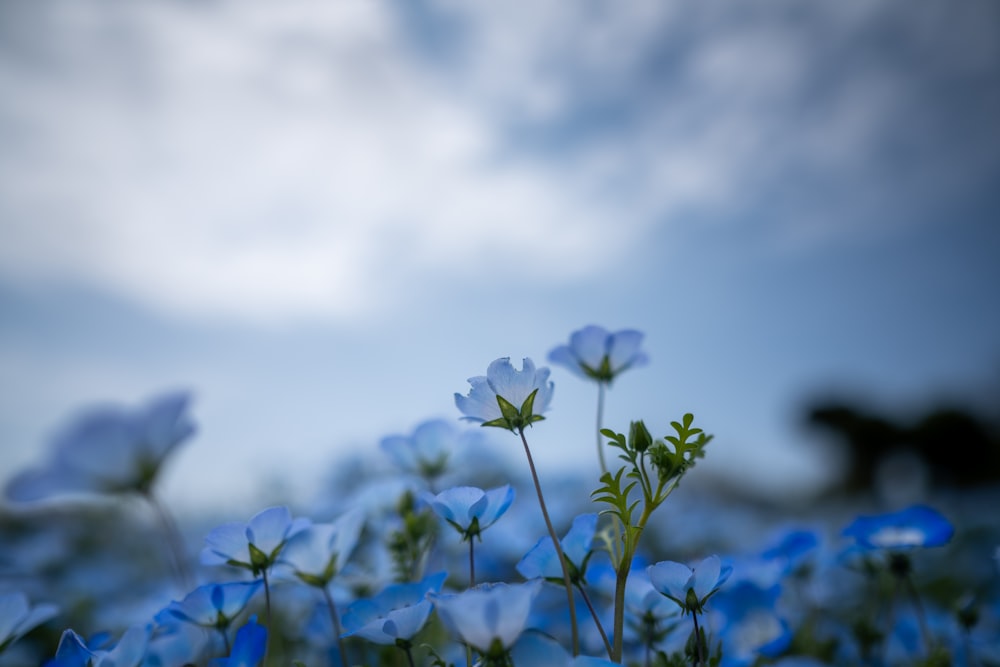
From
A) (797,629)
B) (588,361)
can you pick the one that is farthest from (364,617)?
(797,629)

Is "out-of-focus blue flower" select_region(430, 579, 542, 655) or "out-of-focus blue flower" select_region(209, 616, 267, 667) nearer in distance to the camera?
"out-of-focus blue flower" select_region(430, 579, 542, 655)

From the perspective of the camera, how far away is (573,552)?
0.75 m

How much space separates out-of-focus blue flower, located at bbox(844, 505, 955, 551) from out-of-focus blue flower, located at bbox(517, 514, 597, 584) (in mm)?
549

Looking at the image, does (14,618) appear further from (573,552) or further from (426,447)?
(573,552)

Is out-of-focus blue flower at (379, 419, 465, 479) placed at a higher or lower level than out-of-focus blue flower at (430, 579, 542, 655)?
higher

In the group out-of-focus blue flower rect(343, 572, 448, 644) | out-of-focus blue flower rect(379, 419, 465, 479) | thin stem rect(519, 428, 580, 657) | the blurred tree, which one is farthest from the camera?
the blurred tree

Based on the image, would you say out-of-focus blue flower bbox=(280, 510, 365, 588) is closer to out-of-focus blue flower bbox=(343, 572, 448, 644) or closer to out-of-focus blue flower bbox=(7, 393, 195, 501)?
out-of-focus blue flower bbox=(343, 572, 448, 644)

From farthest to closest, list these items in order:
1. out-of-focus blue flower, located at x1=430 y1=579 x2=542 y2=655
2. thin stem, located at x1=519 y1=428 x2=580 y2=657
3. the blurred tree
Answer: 1. the blurred tree
2. thin stem, located at x1=519 y1=428 x2=580 y2=657
3. out-of-focus blue flower, located at x1=430 y1=579 x2=542 y2=655

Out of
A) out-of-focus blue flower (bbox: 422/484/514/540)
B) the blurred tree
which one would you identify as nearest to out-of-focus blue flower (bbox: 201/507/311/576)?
out-of-focus blue flower (bbox: 422/484/514/540)

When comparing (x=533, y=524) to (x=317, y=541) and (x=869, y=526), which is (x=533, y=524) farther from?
(x=317, y=541)

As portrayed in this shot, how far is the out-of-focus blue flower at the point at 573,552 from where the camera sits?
0.73 m

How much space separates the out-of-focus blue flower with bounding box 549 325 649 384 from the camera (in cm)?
89

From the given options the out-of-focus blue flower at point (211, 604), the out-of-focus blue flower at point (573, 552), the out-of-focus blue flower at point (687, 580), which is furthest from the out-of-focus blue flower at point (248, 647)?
the out-of-focus blue flower at point (687, 580)

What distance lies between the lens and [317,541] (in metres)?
0.83
